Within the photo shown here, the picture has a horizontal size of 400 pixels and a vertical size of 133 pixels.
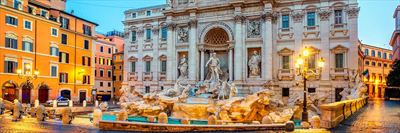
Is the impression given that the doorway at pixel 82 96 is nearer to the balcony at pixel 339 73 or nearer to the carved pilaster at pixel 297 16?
the carved pilaster at pixel 297 16

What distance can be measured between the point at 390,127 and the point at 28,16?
35742 mm

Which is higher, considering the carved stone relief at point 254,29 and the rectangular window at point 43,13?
the rectangular window at point 43,13

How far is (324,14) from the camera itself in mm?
31297

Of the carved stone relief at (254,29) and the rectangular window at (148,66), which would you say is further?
the rectangular window at (148,66)

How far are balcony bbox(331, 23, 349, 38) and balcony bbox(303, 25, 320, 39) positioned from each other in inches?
53.1

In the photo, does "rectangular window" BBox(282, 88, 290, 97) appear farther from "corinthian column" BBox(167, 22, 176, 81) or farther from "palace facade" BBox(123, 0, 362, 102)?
"corinthian column" BBox(167, 22, 176, 81)

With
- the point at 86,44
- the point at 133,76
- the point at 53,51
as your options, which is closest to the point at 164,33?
the point at 133,76

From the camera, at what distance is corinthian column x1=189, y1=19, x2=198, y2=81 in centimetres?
3659

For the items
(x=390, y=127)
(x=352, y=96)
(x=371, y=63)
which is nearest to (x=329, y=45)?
(x=352, y=96)

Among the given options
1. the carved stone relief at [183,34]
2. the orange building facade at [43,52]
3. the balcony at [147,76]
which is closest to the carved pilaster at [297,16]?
the carved stone relief at [183,34]

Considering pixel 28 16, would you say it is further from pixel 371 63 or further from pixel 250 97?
pixel 371 63

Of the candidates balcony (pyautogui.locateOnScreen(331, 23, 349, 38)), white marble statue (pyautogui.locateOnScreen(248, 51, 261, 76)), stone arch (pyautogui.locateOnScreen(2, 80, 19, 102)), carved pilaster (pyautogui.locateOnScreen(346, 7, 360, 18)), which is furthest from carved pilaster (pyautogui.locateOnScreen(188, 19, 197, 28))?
stone arch (pyautogui.locateOnScreen(2, 80, 19, 102))

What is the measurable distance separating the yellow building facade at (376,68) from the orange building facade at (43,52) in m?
52.2

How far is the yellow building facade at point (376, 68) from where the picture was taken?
223 ft
